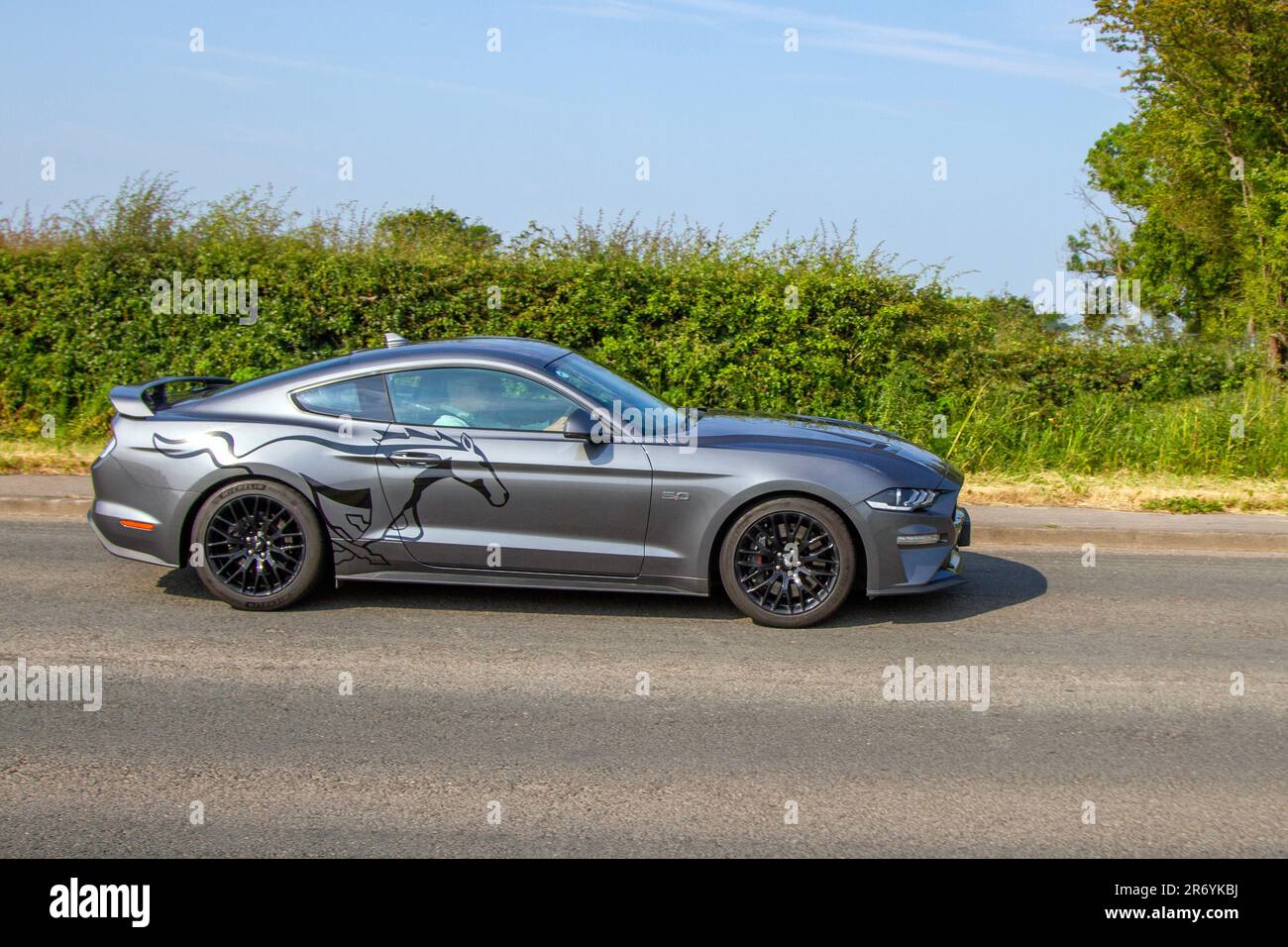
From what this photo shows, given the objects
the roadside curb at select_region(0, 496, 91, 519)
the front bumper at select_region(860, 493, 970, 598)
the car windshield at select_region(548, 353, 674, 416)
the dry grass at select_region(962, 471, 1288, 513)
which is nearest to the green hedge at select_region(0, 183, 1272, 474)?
the dry grass at select_region(962, 471, 1288, 513)

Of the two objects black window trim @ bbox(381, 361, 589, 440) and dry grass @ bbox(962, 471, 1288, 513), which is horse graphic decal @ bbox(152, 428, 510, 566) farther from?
dry grass @ bbox(962, 471, 1288, 513)

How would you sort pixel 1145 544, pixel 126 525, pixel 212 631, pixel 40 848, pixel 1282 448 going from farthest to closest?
pixel 1282 448
pixel 1145 544
pixel 126 525
pixel 212 631
pixel 40 848

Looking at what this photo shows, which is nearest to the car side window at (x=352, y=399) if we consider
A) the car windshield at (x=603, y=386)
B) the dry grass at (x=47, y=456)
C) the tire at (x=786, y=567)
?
the car windshield at (x=603, y=386)

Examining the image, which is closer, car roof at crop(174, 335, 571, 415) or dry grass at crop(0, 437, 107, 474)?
car roof at crop(174, 335, 571, 415)

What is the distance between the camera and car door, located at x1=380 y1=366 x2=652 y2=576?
6910 millimetres

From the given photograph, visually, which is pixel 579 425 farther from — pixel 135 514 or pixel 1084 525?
pixel 1084 525

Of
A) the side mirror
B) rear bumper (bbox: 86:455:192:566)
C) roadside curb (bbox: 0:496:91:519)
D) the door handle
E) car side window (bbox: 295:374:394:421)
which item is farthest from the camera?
roadside curb (bbox: 0:496:91:519)

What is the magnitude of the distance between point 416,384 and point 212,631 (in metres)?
1.85

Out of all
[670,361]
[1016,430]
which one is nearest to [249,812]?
[670,361]

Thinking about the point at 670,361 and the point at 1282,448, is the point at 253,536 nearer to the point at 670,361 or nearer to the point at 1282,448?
the point at 670,361

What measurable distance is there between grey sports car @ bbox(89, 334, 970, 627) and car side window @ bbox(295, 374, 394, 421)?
12 mm

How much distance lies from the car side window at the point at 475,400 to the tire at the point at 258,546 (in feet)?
2.84

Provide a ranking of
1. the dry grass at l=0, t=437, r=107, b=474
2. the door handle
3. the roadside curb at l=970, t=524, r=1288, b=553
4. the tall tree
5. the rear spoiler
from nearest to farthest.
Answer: the door handle → the rear spoiler → the roadside curb at l=970, t=524, r=1288, b=553 → the dry grass at l=0, t=437, r=107, b=474 → the tall tree

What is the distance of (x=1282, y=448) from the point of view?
1303cm
